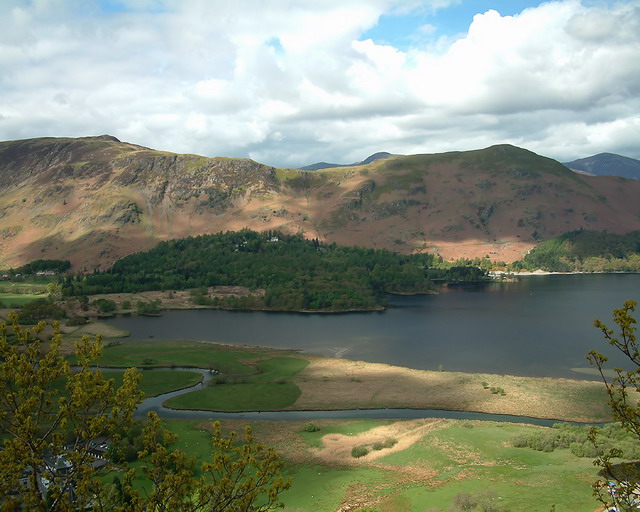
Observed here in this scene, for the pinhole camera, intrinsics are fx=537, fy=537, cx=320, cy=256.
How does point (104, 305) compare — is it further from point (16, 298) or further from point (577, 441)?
point (577, 441)

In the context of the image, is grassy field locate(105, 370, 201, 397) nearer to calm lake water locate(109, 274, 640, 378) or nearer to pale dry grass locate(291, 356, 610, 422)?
pale dry grass locate(291, 356, 610, 422)

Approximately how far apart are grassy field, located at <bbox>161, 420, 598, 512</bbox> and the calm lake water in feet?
120

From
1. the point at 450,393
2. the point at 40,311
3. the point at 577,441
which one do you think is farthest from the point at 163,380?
the point at 40,311

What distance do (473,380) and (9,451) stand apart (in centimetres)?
8460

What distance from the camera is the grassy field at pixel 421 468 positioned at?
44.2 meters

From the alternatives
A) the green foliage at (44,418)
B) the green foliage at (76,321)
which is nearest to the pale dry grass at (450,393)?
the green foliage at (44,418)

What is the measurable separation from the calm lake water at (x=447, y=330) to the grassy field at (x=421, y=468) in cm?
3652

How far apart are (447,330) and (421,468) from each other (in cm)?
8148

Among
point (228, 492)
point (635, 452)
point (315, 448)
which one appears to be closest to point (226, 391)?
point (315, 448)

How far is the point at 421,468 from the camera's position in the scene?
5416 cm

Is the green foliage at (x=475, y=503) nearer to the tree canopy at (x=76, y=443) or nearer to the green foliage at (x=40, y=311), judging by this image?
Answer: the tree canopy at (x=76, y=443)

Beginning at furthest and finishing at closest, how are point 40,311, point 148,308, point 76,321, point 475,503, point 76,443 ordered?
point 148,308 < point 40,311 < point 76,321 < point 475,503 < point 76,443

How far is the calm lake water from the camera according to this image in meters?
106

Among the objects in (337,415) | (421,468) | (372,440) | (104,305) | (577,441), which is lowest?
(337,415)
